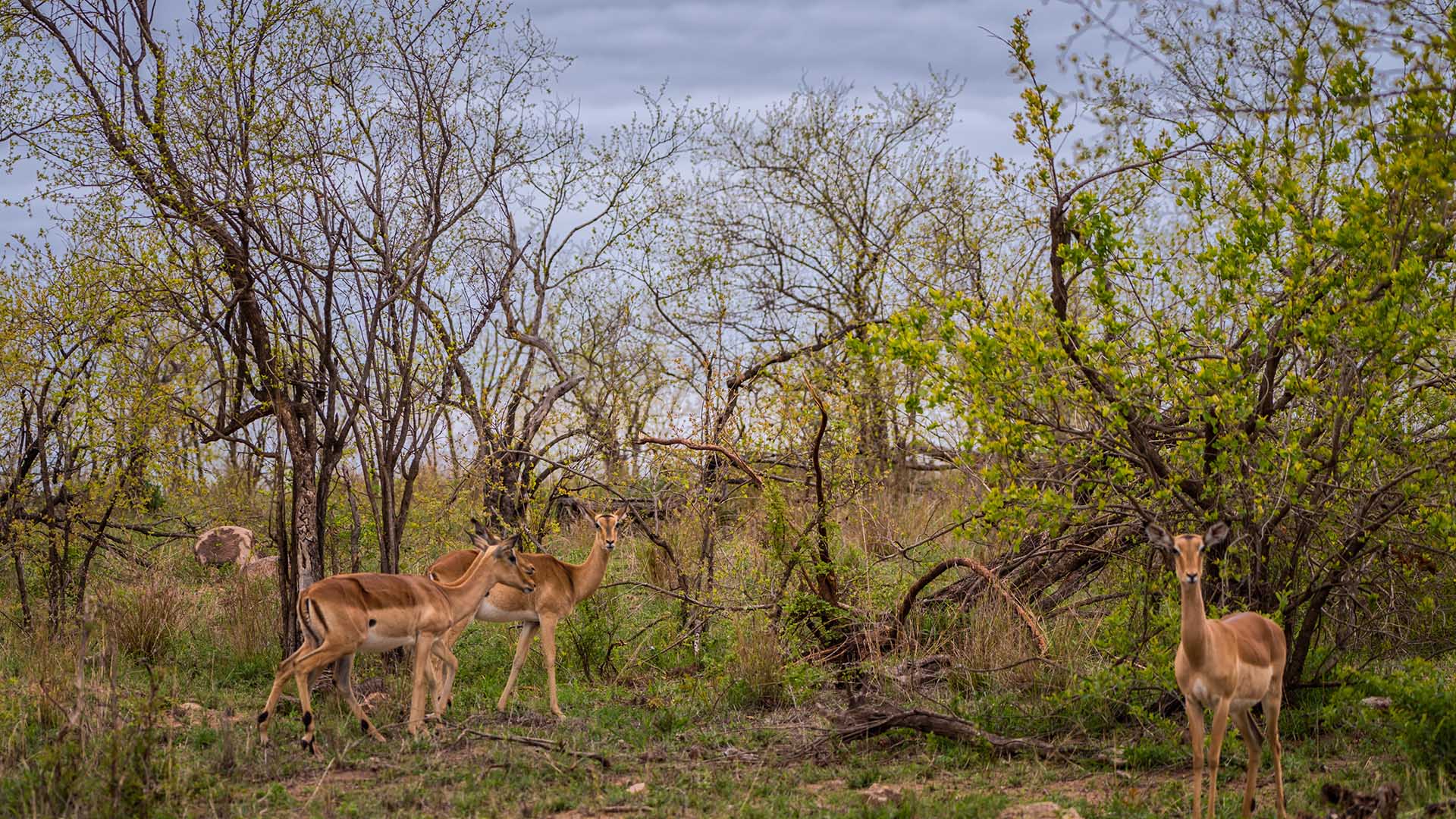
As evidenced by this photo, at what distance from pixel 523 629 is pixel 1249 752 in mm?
5978

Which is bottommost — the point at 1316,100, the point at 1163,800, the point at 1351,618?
the point at 1163,800

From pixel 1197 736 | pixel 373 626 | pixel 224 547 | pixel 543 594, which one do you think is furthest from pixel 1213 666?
pixel 224 547

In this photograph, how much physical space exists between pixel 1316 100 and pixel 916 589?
182 inches

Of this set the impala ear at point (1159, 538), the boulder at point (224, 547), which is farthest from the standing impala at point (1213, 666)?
the boulder at point (224, 547)

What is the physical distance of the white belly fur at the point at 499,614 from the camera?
9984 millimetres

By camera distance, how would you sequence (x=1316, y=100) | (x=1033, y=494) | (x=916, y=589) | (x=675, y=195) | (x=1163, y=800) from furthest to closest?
(x=675, y=195) → (x=916, y=589) → (x=1033, y=494) → (x=1163, y=800) → (x=1316, y=100)

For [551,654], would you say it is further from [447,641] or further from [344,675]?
[344,675]

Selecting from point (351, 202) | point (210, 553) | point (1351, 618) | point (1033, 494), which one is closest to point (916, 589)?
point (1033, 494)

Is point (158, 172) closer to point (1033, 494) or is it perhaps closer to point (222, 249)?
point (222, 249)

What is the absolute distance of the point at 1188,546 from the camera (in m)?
5.85

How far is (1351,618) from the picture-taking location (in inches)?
326

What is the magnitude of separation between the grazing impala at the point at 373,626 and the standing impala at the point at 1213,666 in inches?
193

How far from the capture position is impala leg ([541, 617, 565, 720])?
30.8 feet

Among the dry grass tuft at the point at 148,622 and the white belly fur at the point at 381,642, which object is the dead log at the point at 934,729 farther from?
the dry grass tuft at the point at 148,622
